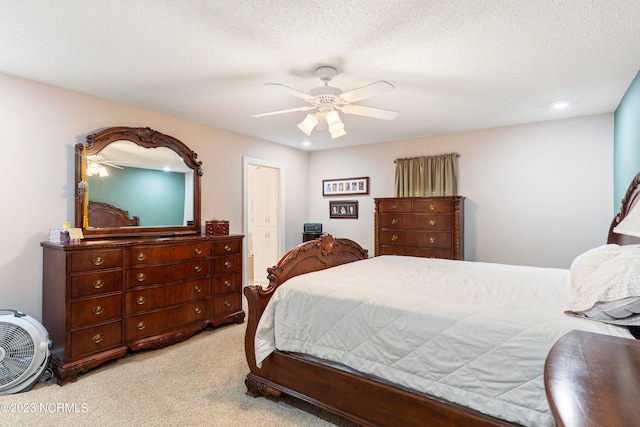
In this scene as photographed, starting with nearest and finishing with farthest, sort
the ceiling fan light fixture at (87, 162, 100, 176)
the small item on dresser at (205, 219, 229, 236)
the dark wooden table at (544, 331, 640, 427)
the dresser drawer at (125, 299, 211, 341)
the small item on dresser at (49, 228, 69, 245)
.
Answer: the dark wooden table at (544, 331, 640, 427), the small item on dresser at (49, 228, 69, 245), the dresser drawer at (125, 299, 211, 341), the ceiling fan light fixture at (87, 162, 100, 176), the small item on dresser at (205, 219, 229, 236)

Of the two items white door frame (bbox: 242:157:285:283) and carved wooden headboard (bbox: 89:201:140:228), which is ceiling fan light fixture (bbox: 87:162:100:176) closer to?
carved wooden headboard (bbox: 89:201:140:228)

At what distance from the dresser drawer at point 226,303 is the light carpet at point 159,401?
2.67 ft

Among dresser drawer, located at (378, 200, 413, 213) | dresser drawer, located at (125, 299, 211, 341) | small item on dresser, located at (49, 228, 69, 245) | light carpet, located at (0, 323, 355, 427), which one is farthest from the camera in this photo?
dresser drawer, located at (378, 200, 413, 213)

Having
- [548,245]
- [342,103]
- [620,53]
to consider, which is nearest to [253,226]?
[342,103]

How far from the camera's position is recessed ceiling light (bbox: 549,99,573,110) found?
3281 mm

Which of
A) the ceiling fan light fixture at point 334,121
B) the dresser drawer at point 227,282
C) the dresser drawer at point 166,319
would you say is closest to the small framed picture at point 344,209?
the dresser drawer at point 227,282

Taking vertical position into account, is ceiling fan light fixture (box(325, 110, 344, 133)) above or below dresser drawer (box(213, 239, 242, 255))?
above

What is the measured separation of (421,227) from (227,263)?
8.28ft

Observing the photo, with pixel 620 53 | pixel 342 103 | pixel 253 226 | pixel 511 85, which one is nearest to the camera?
pixel 620 53

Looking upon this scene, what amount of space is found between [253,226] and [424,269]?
3.99 m

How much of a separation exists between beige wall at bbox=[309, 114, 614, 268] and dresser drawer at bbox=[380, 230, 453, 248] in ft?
1.86

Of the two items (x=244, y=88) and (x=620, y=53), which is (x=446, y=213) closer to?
(x=620, y=53)

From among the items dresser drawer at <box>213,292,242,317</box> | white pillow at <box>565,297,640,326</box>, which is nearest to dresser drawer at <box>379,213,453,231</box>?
dresser drawer at <box>213,292,242,317</box>

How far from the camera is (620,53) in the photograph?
230 cm
